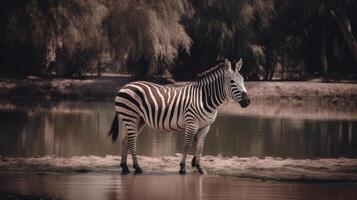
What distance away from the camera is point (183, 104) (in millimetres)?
15461

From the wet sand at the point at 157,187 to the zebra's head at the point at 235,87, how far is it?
1.59 metres

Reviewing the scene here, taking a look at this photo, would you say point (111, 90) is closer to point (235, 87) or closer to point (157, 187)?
point (235, 87)

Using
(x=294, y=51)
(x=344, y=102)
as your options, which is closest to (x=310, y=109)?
(x=344, y=102)

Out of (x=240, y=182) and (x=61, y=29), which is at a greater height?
(x=61, y=29)

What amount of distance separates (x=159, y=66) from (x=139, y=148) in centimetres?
2434

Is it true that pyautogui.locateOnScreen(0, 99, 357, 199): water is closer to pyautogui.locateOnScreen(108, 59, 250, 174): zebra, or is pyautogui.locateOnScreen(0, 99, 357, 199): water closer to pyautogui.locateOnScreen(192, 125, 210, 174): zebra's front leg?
pyautogui.locateOnScreen(192, 125, 210, 174): zebra's front leg

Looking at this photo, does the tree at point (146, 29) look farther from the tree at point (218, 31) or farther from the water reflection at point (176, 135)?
the water reflection at point (176, 135)

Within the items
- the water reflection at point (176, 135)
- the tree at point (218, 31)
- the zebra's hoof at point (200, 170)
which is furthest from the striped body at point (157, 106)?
the tree at point (218, 31)

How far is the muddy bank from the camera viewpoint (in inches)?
1631

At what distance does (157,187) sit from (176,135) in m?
10.6

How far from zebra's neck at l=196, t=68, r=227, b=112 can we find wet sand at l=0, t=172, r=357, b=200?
146 centimetres

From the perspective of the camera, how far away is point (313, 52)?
163ft

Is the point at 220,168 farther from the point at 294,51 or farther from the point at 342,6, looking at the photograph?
the point at 294,51

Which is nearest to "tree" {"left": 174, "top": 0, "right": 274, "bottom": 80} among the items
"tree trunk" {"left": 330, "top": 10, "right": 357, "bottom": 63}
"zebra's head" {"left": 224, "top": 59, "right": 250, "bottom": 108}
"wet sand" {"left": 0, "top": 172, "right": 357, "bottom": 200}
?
"tree trunk" {"left": 330, "top": 10, "right": 357, "bottom": 63}
